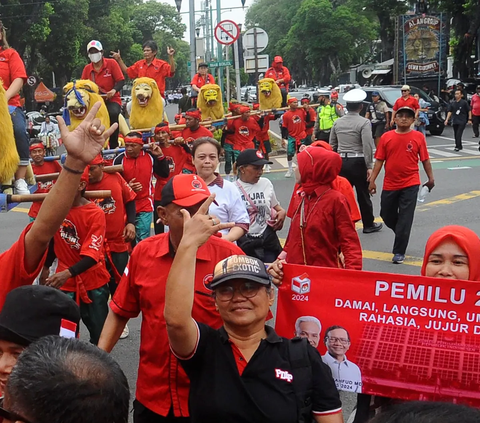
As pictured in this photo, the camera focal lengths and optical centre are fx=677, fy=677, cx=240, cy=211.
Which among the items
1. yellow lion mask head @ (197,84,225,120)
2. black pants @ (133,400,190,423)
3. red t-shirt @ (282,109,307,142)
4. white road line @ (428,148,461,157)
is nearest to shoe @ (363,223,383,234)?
yellow lion mask head @ (197,84,225,120)

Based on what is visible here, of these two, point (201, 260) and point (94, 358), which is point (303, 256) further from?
point (94, 358)

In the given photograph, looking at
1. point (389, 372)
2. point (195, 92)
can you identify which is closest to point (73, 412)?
point (389, 372)

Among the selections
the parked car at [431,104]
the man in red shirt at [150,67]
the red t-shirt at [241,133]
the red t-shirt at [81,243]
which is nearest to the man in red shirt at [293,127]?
the red t-shirt at [241,133]

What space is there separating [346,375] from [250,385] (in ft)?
2.55

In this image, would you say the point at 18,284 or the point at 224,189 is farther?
the point at 224,189

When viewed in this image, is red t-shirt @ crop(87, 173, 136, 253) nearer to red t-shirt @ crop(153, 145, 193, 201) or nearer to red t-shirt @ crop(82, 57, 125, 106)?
red t-shirt @ crop(153, 145, 193, 201)

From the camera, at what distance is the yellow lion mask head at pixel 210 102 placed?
1314cm

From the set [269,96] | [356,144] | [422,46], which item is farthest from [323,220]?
[422,46]

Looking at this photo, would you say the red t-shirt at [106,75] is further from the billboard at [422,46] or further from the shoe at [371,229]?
the billboard at [422,46]

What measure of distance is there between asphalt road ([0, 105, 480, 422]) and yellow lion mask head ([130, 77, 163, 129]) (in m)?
2.60

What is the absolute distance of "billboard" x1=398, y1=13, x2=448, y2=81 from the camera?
30.8m

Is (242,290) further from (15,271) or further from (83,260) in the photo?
(83,260)

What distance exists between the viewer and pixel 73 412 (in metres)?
1.65

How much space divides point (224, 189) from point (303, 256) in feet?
3.31
